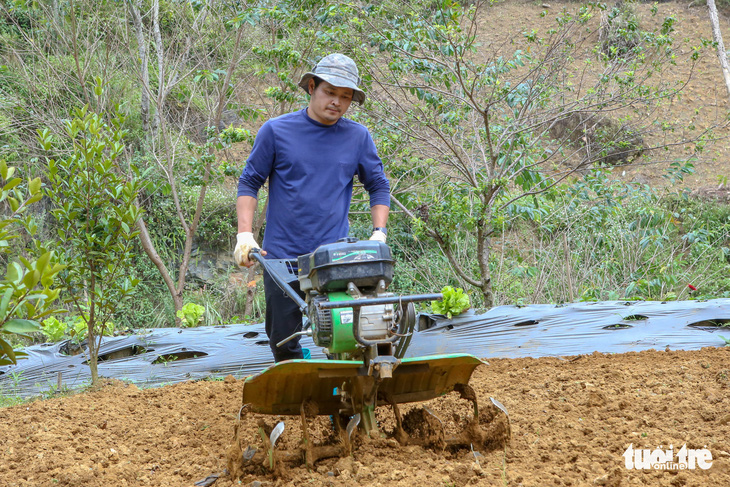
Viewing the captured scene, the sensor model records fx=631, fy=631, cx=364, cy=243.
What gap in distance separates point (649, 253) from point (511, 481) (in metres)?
6.23

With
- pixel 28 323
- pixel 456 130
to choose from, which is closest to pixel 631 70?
pixel 456 130

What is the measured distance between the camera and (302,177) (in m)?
2.92

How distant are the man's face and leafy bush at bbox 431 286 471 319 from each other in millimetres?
2050

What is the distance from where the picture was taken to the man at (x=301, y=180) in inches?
115

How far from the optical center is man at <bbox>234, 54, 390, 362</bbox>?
9.56 ft

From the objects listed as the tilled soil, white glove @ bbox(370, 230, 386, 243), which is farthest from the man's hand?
the tilled soil

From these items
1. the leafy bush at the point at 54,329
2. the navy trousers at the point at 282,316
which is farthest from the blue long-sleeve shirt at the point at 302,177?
the leafy bush at the point at 54,329

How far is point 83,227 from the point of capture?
12.5 ft

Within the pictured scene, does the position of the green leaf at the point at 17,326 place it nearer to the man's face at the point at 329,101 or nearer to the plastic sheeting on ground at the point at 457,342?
the man's face at the point at 329,101

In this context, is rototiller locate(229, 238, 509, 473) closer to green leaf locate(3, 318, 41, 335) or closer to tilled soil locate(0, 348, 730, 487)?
tilled soil locate(0, 348, 730, 487)

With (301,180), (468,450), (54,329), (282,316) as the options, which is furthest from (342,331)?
(54,329)

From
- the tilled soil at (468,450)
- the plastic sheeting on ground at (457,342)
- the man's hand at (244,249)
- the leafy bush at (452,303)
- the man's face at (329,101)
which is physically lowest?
the tilled soil at (468,450)

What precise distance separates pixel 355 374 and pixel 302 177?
1.12 m

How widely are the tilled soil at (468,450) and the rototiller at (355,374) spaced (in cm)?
8
